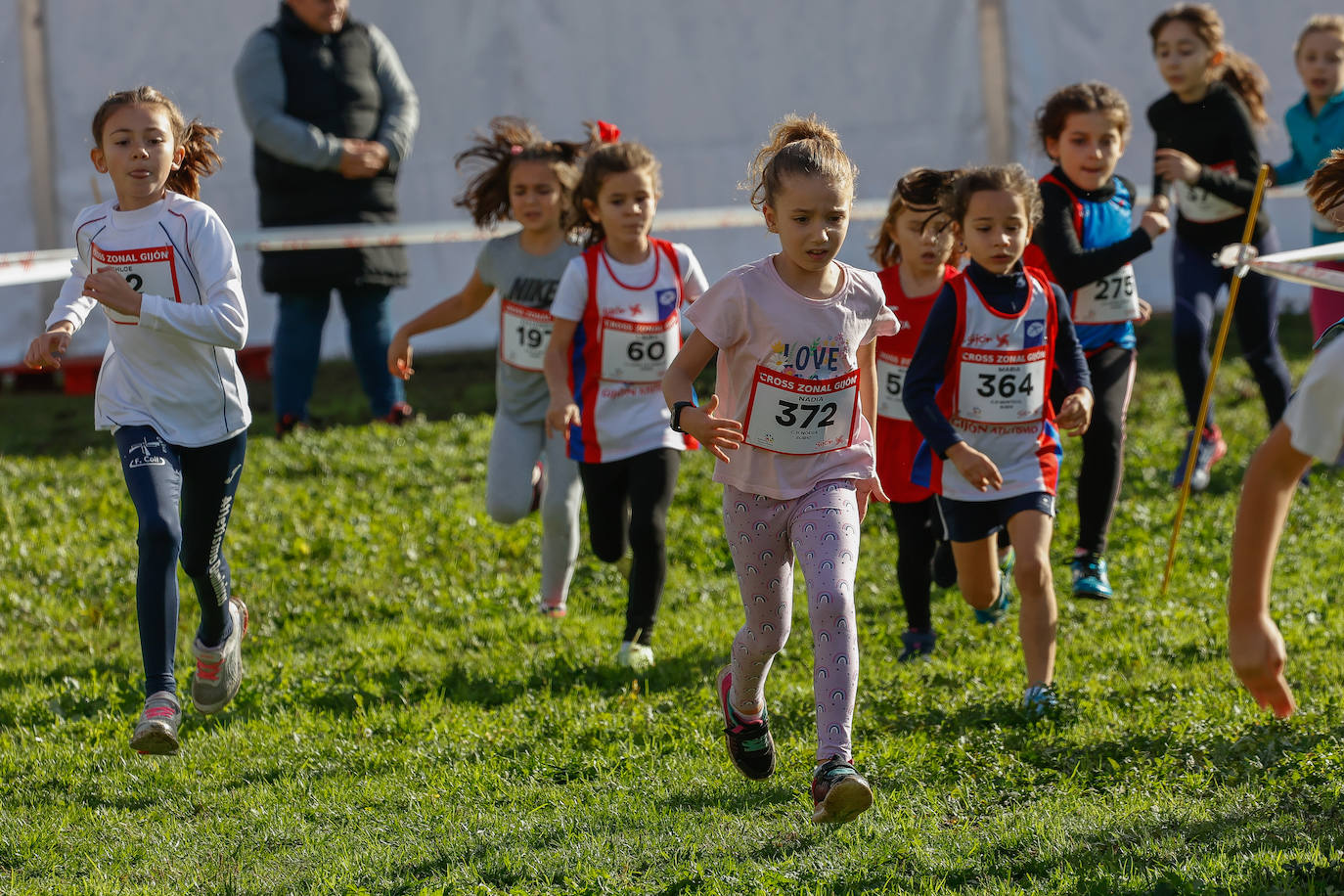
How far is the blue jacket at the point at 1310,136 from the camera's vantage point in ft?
26.9

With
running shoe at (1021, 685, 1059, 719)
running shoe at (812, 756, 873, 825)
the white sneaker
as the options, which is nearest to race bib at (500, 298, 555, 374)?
the white sneaker

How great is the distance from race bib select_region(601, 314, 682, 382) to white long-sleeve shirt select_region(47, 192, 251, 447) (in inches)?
57.1

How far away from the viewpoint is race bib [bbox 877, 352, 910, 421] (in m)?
5.96

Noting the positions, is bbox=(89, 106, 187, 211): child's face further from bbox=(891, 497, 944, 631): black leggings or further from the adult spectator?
the adult spectator

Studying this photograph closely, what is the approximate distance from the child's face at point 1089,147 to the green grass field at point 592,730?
1.69 m

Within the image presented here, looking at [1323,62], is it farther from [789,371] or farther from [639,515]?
[789,371]

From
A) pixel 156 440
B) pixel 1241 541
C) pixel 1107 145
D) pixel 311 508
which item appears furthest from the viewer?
pixel 311 508

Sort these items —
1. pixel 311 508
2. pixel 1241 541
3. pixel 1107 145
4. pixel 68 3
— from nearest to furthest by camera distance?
1. pixel 1241 541
2. pixel 1107 145
3. pixel 311 508
4. pixel 68 3

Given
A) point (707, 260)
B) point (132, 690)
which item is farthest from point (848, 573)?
point (707, 260)

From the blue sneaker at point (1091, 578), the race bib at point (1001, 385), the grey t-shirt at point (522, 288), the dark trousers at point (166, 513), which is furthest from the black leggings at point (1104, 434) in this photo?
the dark trousers at point (166, 513)

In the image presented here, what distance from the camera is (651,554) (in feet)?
19.5

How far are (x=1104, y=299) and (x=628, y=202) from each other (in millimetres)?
1886

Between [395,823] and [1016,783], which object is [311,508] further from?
[1016,783]

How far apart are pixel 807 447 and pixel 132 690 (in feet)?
9.38
